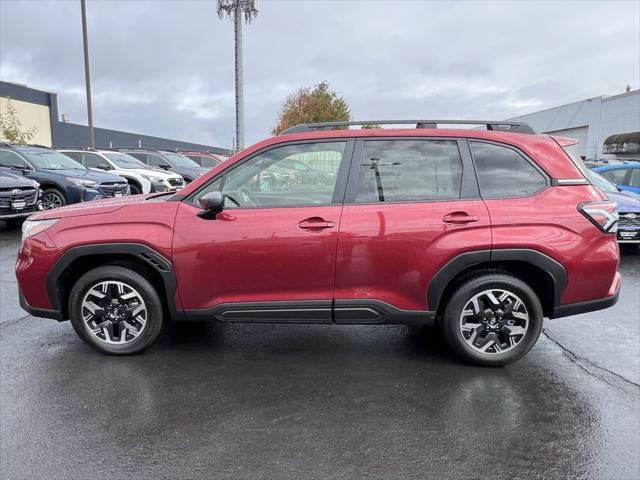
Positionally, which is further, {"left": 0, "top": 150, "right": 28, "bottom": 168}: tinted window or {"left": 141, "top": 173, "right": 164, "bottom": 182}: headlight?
{"left": 141, "top": 173, "right": 164, "bottom": 182}: headlight

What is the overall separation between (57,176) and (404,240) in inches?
382

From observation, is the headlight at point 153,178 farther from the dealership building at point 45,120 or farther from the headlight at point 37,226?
the dealership building at point 45,120

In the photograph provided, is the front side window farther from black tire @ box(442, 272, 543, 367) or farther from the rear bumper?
the rear bumper

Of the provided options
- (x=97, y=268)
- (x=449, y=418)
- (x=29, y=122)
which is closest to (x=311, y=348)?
(x=449, y=418)

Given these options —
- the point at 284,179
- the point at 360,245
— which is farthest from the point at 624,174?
the point at 284,179

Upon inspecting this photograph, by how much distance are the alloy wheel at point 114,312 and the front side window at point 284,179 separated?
93cm

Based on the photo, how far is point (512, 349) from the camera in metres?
3.60

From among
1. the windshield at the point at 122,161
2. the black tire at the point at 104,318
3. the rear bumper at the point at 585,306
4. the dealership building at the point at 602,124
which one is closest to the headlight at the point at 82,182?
the windshield at the point at 122,161

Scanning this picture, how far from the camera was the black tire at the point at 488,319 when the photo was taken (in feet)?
11.5

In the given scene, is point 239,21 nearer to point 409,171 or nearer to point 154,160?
point 154,160

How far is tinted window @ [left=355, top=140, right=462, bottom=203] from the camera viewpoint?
3527 mm

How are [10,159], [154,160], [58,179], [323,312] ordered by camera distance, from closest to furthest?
[323,312] → [58,179] → [10,159] → [154,160]

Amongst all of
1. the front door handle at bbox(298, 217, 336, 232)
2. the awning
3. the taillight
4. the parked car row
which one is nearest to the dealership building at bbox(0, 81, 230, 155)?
the parked car row

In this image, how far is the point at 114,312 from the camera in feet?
12.2
